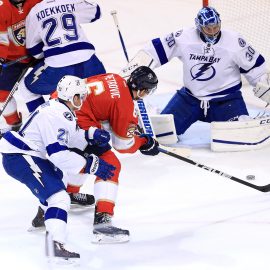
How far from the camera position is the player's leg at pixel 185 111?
5.00m

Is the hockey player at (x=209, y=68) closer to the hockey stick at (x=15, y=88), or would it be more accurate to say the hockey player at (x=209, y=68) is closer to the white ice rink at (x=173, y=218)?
the white ice rink at (x=173, y=218)

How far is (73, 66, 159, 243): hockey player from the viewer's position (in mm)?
3773

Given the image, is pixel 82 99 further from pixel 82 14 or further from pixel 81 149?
pixel 82 14

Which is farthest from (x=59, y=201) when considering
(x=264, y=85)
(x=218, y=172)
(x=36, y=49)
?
(x=264, y=85)

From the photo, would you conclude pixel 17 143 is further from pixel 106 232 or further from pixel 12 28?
pixel 12 28

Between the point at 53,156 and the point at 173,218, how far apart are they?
2.53ft

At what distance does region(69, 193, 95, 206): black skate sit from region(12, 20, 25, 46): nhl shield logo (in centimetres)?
120

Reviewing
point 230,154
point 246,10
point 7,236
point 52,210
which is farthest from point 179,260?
point 246,10

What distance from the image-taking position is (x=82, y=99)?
3.64 metres

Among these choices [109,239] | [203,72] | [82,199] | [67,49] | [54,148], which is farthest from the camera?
[203,72]

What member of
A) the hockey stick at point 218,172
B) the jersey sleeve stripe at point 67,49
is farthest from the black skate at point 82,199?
the jersey sleeve stripe at point 67,49

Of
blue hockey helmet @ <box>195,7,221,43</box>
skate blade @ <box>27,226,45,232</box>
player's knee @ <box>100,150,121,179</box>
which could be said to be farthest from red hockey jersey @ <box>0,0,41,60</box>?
skate blade @ <box>27,226,45,232</box>

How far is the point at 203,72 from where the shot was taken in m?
4.91

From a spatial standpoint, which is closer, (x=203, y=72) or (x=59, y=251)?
(x=59, y=251)
